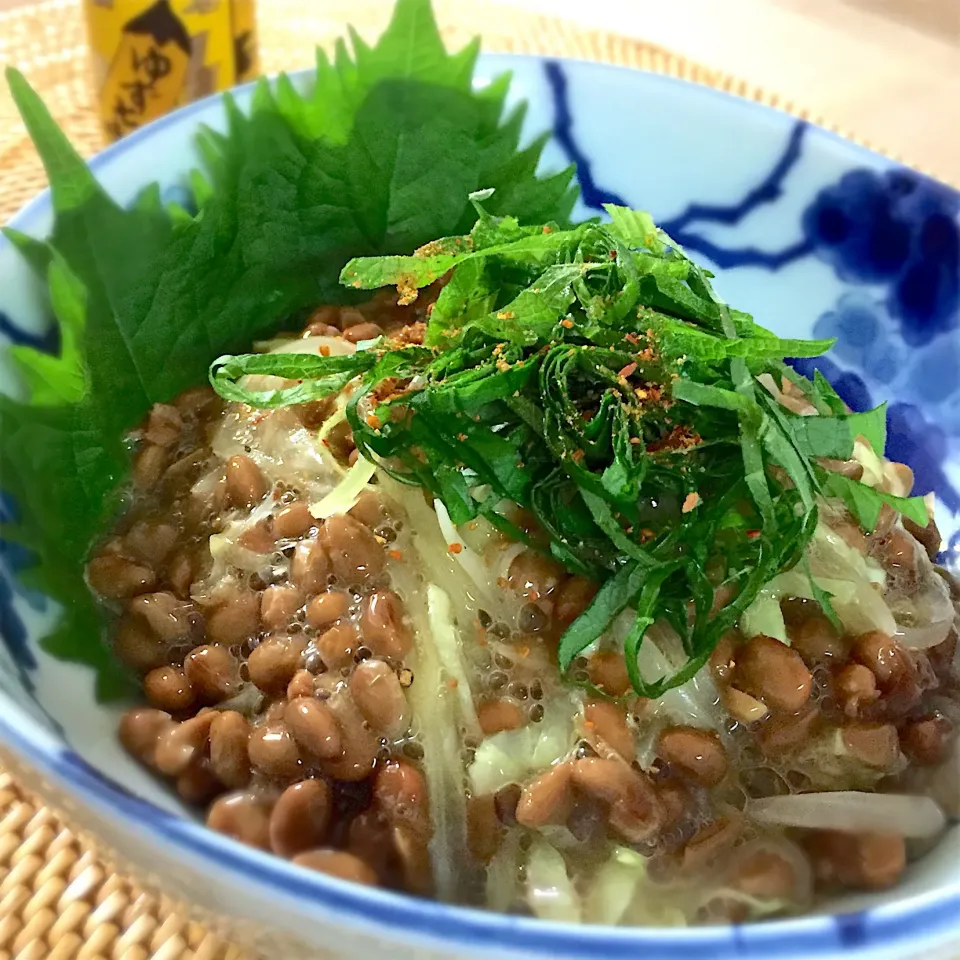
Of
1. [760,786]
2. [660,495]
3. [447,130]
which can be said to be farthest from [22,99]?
[760,786]

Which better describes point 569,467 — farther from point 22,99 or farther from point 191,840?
point 22,99

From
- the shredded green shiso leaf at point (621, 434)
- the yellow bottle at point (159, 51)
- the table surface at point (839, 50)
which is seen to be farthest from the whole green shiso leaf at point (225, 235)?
the table surface at point (839, 50)

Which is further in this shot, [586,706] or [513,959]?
[586,706]

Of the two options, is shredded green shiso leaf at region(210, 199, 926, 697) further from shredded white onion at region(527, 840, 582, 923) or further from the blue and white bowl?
the blue and white bowl

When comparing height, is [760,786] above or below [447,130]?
below

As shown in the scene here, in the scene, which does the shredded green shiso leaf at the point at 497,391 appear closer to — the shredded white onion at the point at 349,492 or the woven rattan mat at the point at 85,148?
the shredded white onion at the point at 349,492

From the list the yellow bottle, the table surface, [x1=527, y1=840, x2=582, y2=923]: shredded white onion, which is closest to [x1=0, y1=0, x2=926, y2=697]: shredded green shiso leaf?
[x1=527, y1=840, x2=582, y2=923]: shredded white onion
